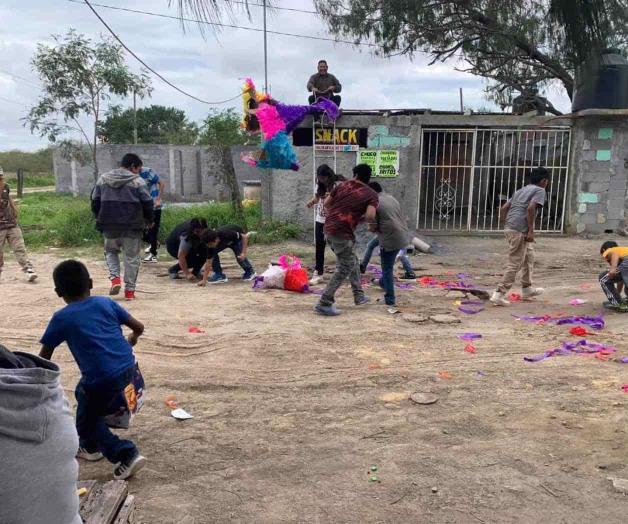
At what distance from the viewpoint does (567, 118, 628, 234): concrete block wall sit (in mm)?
11852

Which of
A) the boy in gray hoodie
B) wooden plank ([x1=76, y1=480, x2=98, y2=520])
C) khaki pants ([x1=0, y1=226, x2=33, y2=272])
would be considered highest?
the boy in gray hoodie

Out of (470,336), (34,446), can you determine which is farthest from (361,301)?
(34,446)

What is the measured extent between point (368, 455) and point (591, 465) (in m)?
1.26

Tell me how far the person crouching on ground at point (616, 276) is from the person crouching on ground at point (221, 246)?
4518 mm

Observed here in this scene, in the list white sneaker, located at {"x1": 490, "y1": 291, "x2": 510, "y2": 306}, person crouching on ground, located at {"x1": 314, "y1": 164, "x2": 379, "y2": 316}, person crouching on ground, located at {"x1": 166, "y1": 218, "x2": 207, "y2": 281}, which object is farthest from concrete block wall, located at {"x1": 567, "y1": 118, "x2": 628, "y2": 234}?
person crouching on ground, located at {"x1": 166, "y1": 218, "x2": 207, "y2": 281}

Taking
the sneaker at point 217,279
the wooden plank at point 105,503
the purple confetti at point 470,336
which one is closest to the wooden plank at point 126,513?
the wooden plank at point 105,503

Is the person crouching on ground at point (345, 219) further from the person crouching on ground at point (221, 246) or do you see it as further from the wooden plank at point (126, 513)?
the wooden plank at point (126, 513)

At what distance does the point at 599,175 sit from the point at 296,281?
7.86 metres

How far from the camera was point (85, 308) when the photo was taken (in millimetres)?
3031

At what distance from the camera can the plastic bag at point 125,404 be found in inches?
122

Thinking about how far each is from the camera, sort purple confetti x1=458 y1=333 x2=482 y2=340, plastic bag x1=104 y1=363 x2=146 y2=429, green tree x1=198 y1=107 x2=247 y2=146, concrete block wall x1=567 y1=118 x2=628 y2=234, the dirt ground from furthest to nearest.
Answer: green tree x1=198 y1=107 x2=247 y2=146 < concrete block wall x1=567 y1=118 x2=628 y2=234 < purple confetti x1=458 y1=333 x2=482 y2=340 < plastic bag x1=104 y1=363 x2=146 y2=429 < the dirt ground

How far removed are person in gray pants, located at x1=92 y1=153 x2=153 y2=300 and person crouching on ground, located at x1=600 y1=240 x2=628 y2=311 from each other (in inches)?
207

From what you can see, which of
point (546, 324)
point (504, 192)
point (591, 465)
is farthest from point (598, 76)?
point (504, 192)

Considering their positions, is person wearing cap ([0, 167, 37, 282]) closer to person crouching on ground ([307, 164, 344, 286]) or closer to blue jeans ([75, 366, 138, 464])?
person crouching on ground ([307, 164, 344, 286])
